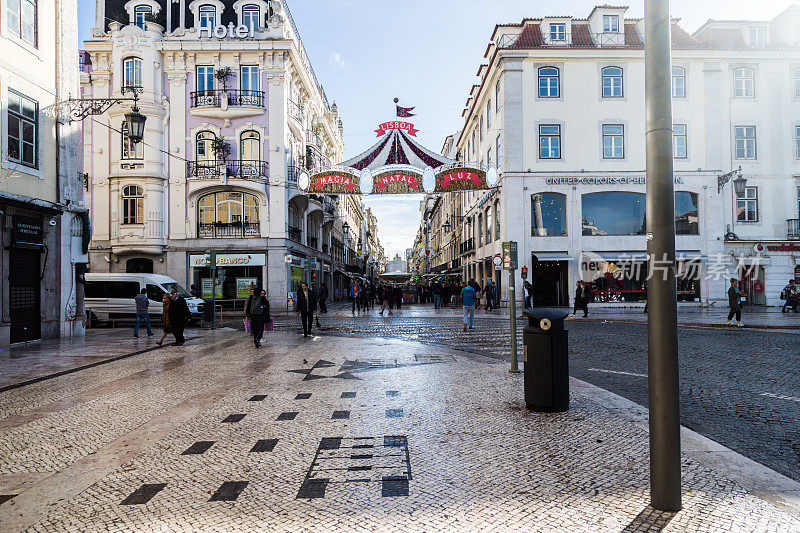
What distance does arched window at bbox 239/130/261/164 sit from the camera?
1247 inches

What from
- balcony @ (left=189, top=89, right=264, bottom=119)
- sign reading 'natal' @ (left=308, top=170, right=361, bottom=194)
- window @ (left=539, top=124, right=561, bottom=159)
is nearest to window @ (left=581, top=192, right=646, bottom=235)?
window @ (left=539, top=124, right=561, bottom=159)

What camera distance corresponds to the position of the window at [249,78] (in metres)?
31.5

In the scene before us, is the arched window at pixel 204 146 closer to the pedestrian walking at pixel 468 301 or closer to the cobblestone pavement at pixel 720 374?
the cobblestone pavement at pixel 720 374

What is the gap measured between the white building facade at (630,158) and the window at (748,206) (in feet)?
0.20

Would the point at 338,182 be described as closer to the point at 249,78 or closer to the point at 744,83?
the point at 249,78

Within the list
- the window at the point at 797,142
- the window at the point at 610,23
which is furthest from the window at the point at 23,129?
the window at the point at 797,142

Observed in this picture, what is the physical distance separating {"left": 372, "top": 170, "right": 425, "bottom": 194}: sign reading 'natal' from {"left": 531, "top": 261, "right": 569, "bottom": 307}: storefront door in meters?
13.2

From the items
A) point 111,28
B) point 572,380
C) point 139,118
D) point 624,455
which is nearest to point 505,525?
point 624,455

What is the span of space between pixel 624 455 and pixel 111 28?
35.9 m

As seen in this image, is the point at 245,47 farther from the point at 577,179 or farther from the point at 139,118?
the point at 577,179

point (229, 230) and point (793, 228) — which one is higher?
point (229, 230)

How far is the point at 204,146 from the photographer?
31734 millimetres

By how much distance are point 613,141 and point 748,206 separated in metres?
8.98

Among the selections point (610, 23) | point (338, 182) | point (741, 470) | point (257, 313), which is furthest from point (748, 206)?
point (741, 470)
